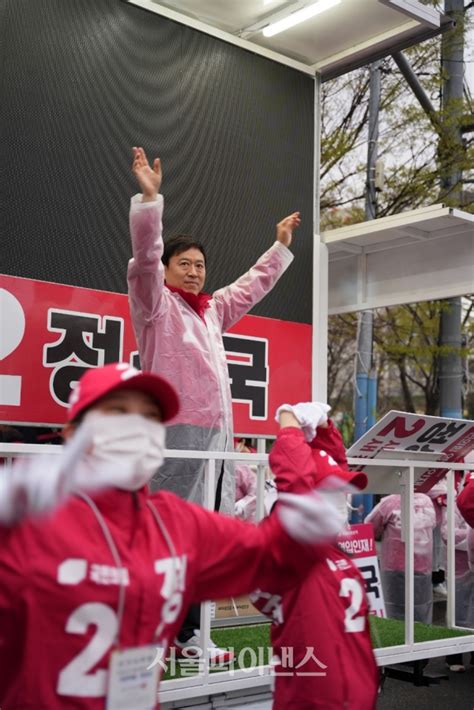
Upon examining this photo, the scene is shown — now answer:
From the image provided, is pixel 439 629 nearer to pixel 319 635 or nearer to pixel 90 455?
pixel 319 635

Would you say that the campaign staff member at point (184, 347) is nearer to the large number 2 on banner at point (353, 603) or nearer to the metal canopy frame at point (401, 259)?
the large number 2 on banner at point (353, 603)

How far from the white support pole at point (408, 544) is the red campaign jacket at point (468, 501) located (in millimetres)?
408

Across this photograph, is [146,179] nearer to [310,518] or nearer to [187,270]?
[187,270]

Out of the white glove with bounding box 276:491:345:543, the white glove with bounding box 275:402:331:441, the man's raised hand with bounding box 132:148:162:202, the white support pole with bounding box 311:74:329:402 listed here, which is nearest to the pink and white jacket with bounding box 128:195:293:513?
the man's raised hand with bounding box 132:148:162:202

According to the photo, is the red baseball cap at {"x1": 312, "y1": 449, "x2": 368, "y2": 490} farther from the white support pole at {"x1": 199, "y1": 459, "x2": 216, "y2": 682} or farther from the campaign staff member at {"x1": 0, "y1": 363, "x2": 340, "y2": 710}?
the campaign staff member at {"x1": 0, "y1": 363, "x2": 340, "y2": 710}

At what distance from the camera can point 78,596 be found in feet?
5.86

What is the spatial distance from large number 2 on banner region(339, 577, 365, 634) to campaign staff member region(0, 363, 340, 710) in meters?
0.88

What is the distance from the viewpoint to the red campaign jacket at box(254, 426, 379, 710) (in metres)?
2.67

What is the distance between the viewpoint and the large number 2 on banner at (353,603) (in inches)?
111

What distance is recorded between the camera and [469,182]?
40.5 ft

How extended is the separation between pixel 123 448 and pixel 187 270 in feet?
8.05

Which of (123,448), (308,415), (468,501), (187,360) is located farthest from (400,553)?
(123,448)

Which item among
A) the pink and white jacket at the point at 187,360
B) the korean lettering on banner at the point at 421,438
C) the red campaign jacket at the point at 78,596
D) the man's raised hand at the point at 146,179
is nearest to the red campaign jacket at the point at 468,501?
the korean lettering on banner at the point at 421,438

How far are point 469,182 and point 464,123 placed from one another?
0.83 meters
